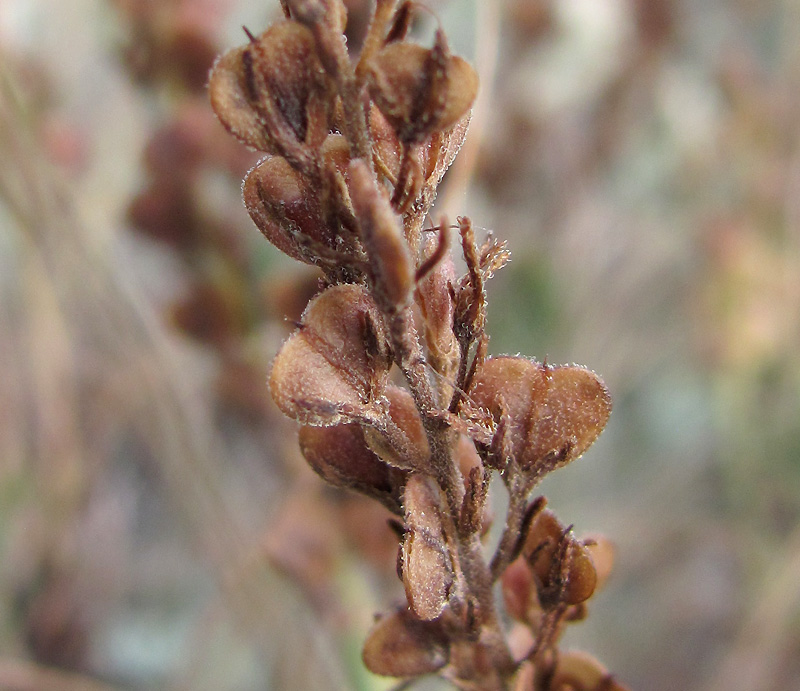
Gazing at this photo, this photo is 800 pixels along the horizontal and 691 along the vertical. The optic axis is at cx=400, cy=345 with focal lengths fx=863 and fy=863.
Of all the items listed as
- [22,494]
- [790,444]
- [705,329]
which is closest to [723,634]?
[790,444]

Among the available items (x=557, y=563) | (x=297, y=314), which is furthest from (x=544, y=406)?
(x=297, y=314)

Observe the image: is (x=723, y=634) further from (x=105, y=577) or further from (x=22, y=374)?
(x=22, y=374)

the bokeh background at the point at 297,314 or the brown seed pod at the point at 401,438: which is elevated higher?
the bokeh background at the point at 297,314

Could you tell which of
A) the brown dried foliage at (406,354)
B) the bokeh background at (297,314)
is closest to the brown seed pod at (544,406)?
the brown dried foliage at (406,354)

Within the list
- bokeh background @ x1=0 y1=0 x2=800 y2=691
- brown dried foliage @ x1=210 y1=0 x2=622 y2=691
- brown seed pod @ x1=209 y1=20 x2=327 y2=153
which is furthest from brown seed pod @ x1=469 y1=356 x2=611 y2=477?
bokeh background @ x1=0 y1=0 x2=800 y2=691

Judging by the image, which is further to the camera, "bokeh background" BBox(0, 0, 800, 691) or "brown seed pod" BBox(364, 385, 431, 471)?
"bokeh background" BBox(0, 0, 800, 691)

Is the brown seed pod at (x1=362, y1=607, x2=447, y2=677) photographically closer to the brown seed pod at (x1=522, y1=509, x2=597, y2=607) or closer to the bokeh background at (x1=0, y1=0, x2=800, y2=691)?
the brown seed pod at (x1=522, y1=509, x2=597, y2=607)

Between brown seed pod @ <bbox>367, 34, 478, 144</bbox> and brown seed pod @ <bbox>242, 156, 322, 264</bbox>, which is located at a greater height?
brown seed pod @ <bbox>367, 34, 478, 144</bbox>

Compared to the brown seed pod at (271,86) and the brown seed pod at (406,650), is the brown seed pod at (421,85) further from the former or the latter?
the brown seed pod at (406,650)
